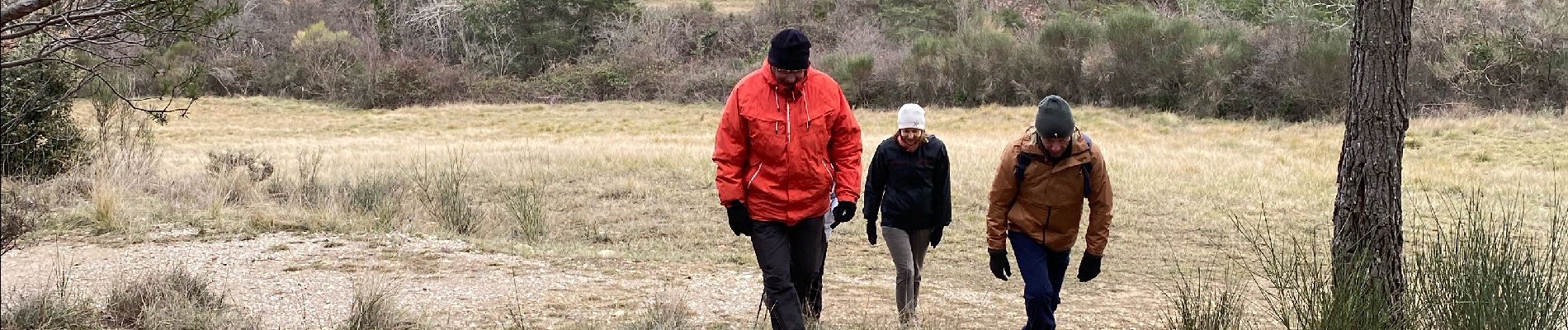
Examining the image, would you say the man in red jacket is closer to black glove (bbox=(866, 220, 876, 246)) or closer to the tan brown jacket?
the tan brown jacket

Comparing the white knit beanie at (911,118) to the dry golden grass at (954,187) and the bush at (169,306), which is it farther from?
the bush at (169,306)

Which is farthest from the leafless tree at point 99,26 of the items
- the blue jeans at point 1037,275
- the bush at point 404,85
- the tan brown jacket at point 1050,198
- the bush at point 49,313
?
the bush at point 404,85

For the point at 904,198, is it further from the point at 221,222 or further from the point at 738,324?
the point at 221,222

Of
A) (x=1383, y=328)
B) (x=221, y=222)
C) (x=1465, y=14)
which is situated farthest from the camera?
(x=1465, y=14)

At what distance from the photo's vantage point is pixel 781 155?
4801 mm

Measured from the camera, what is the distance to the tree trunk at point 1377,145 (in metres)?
4.98

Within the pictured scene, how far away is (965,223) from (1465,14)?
20.6 metres

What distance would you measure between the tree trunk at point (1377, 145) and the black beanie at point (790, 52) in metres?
2.30

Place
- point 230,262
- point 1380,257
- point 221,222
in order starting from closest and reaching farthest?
point 1380,257 < point 230,262 < point 221,222

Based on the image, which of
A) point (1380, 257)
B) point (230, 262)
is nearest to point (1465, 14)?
point (1380, 257)

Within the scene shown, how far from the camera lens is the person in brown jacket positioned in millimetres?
5121

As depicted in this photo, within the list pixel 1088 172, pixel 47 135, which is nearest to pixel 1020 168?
pixel 1088 172

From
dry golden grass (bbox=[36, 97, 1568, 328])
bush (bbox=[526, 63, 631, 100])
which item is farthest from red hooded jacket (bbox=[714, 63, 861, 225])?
bush (bbox=[526, 63, 631, 100])

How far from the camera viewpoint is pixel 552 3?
42.3 m
